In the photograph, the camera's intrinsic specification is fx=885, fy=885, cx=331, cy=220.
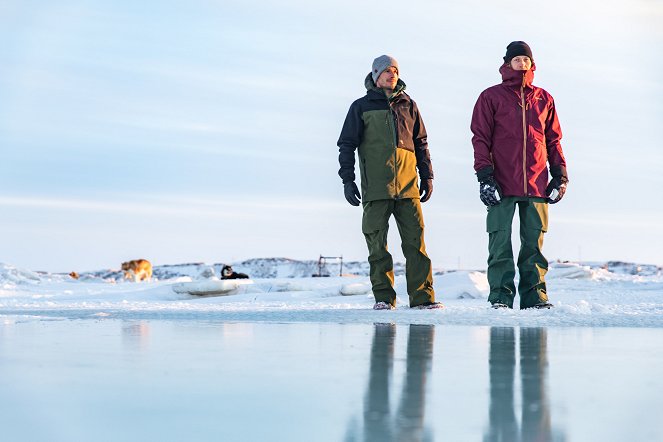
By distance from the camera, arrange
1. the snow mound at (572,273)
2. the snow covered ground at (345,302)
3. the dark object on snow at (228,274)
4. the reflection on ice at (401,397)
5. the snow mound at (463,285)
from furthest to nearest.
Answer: the dark object on snow at (228,274)
the snow mound at (572,273)
the snow mound at (463,285)
the snow covered ground at (345,302)
the reflection on ice at (401,397)

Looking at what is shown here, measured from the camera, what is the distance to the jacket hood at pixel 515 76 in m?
6.38

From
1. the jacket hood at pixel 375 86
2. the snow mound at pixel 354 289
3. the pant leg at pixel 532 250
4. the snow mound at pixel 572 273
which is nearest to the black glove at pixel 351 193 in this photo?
the jacket hood at pixel 375 86

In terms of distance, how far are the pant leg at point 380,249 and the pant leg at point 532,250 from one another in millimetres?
948

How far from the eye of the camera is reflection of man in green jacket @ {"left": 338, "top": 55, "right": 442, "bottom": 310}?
6.23 meters

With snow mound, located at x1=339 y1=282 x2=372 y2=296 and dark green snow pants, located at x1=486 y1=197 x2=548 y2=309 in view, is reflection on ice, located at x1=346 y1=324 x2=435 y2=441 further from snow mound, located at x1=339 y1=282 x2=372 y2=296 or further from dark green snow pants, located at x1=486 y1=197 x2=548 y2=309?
snow mound, located at x1=339 y1=282 x2=372 y2=296

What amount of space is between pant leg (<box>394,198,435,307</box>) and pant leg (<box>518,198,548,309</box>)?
0.67 meters

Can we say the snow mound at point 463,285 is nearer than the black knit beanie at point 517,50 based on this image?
No

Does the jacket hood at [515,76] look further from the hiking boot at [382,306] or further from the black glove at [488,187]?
the hiking boot at [382,306]

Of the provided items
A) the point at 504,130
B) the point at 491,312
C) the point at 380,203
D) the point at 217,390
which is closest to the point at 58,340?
the point at 217,390

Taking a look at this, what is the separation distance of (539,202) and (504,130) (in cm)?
57

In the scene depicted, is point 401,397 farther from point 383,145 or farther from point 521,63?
point 521,63

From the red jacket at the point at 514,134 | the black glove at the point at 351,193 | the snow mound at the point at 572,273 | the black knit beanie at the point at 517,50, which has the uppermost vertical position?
the black knit beanie at the point at 517,50

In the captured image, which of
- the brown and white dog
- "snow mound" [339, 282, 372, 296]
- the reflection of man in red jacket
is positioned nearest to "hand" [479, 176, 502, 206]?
the reflection of man in red jacket

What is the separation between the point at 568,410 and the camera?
1.80 metres
